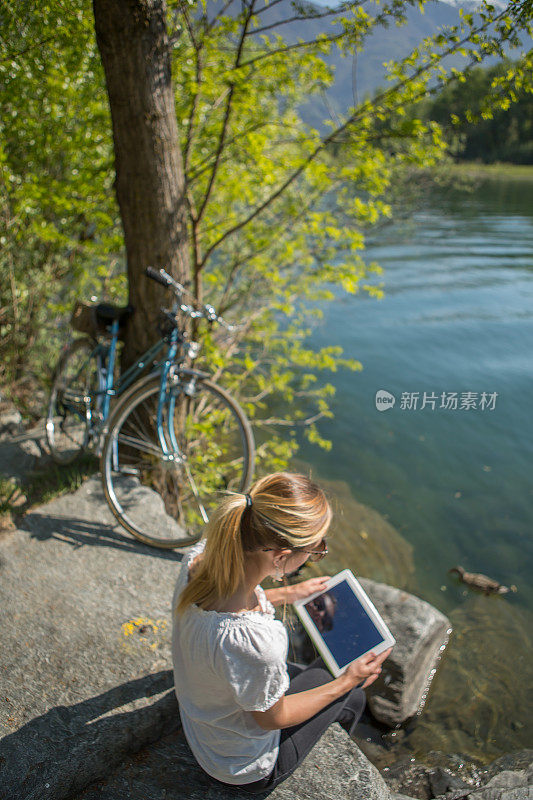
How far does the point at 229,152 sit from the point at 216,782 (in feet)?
14.2

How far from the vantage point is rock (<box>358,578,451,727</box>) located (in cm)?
319

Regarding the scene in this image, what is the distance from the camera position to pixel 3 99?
4.62 m

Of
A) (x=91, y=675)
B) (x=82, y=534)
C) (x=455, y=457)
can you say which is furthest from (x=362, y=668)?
A: (x=455, y=457)

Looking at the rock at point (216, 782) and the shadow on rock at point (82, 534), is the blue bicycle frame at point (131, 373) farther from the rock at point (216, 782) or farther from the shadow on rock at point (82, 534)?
the rock at point (216, 782)

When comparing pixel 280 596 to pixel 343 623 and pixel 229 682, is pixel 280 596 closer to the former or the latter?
pixel 343 623

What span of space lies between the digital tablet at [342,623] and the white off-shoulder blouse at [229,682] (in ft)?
1.44

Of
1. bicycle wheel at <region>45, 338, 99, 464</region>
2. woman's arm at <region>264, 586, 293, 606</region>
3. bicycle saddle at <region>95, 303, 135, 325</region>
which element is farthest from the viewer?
bicycle wheel at <region>45, 338, 99, 464</region>

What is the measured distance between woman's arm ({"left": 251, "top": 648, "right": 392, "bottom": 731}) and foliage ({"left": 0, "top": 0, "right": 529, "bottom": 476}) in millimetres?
2407

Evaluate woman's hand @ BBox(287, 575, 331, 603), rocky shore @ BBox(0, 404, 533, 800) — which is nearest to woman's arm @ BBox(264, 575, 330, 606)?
woman's hand @ BBox(287, 575, 331, 603)

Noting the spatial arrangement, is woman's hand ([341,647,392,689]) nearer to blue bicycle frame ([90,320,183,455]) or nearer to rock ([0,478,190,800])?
rock ([0,478,190,800])

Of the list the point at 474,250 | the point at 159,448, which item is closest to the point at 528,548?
the point at 159,448

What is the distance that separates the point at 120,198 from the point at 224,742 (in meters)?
3.14

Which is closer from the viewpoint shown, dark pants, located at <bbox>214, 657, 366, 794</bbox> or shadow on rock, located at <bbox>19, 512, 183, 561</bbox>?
dark pants, located at <bbox>214, 657, 366, 794</bbox>

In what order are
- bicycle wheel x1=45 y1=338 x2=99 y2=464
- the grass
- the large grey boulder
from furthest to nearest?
bicycle wheel x1=45 y1=338 x2=99 y2=464, the grass, the large grey boulder
